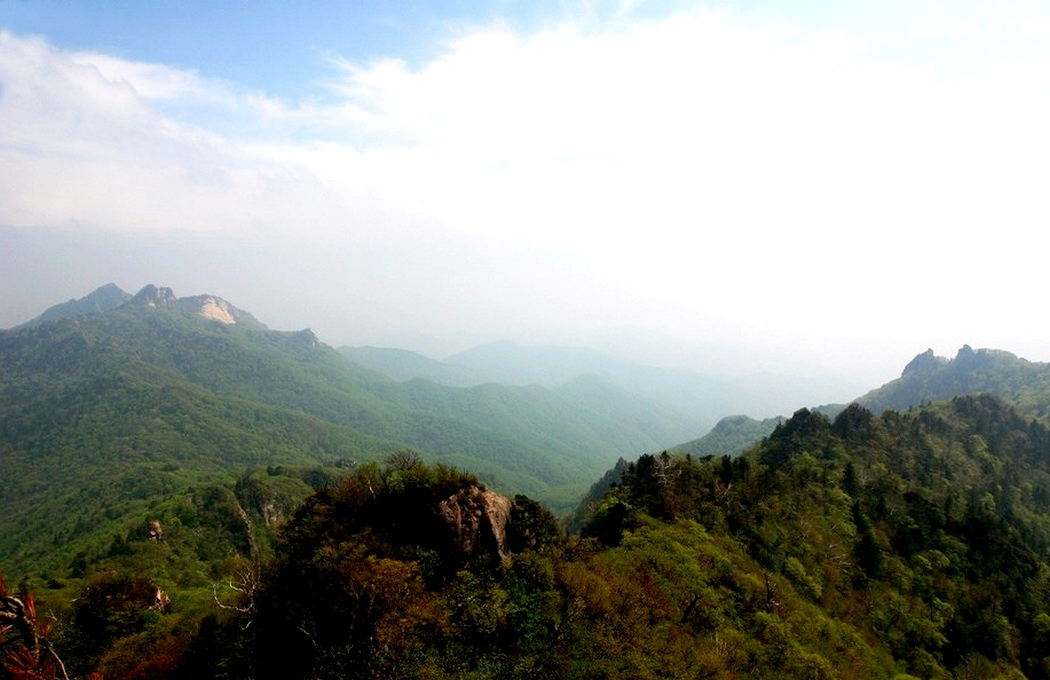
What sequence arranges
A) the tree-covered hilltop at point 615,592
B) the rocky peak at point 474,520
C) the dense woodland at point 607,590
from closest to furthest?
the dense woodland at point 607,590, the tree-covered hilltop at point 615,592, the rocky peak at point 474,520

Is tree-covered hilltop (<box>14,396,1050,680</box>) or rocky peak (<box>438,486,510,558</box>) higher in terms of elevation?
rocky peak (<box>438,486,510,558</box>)

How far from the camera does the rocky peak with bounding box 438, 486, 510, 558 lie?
3266 cm

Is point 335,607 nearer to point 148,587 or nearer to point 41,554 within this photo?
point 148,587

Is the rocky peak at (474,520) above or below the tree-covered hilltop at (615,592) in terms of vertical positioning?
above

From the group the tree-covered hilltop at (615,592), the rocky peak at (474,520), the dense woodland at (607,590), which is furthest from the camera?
the rocky peak at (474,520)

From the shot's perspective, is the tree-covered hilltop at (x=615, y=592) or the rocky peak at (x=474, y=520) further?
the rocky peak at (x=474, y=520)

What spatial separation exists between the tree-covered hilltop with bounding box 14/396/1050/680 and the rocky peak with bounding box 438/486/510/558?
118 mm

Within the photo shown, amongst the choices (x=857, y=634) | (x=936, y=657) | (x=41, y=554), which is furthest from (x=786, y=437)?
(x=41, y=554)

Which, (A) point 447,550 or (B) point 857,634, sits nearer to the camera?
(A) point 447,550

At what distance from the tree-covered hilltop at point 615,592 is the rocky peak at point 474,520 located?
12 centimetres

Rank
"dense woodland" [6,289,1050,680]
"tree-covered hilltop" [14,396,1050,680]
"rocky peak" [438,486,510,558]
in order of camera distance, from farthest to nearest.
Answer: "rocky peak" [438,486,510,558] → "tree-covered hilltop" [14,396,1050,680] → "dense woodland" [6,289,1050,680]

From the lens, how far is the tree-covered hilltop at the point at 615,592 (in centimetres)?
2694

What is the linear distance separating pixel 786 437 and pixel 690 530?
206 feet

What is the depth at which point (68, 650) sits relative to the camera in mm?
42812
